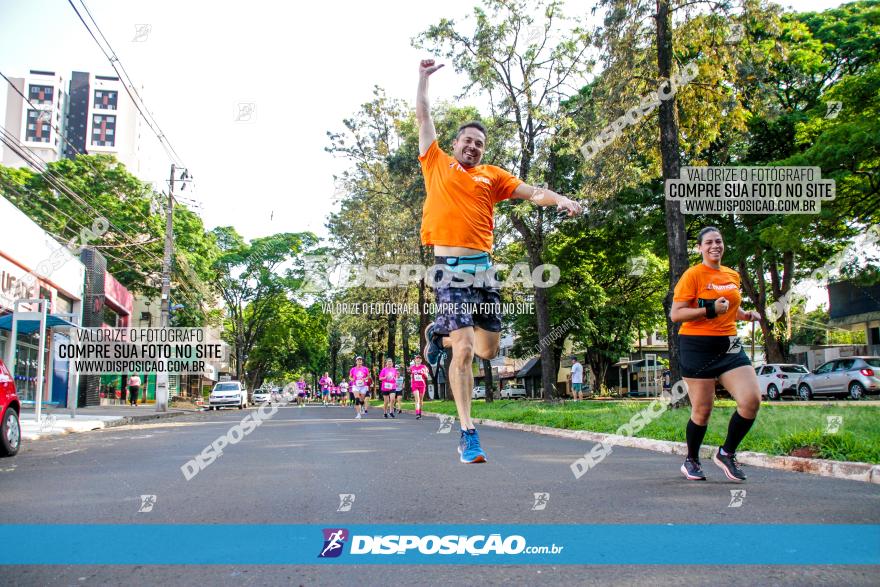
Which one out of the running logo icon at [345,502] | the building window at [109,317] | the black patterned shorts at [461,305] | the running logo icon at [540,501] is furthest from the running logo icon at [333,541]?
the building window at [109,317]

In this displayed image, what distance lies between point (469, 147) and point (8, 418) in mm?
7626

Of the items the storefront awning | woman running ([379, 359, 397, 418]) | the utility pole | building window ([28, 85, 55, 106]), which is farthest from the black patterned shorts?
building window ([28, 85, 55, 106])

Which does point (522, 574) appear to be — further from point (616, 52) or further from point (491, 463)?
point (616, 52)

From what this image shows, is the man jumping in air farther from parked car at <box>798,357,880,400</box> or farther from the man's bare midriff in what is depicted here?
parked car at <box>798,357,880,400</box>

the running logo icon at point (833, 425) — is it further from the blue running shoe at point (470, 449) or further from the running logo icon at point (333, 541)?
the running logo icon at point (333, 541)

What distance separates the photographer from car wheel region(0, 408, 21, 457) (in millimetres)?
8953

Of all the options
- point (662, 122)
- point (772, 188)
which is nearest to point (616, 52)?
point (662, 122)

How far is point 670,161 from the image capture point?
624 inches

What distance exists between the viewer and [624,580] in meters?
2.85

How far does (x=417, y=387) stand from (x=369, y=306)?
63.2 ft

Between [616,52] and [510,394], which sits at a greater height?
[616,52]

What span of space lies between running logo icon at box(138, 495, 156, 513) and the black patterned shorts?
2294 millimetres

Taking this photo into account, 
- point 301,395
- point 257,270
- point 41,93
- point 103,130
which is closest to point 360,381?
point 257,270

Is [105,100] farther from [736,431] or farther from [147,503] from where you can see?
[736,431]
